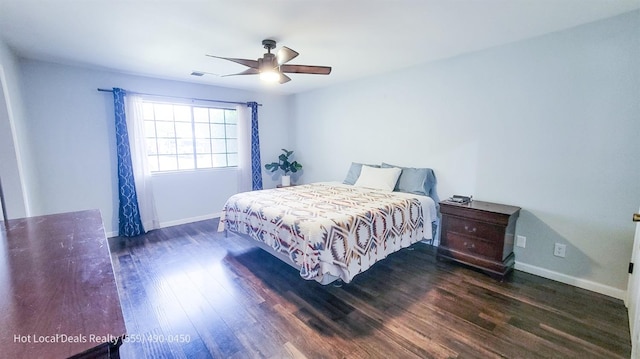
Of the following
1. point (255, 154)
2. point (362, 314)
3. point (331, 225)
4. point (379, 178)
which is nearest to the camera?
Answer: point (362, 314)

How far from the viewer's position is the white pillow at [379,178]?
3.52 m

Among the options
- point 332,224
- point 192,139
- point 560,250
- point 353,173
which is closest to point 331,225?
point 332,224

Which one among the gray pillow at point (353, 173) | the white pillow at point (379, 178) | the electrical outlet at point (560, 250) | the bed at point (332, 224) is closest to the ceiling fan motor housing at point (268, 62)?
the bed at point (332, 224)

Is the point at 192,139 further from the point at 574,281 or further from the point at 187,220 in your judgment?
the point at 574,281

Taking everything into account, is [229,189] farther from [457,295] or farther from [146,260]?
[457,295]

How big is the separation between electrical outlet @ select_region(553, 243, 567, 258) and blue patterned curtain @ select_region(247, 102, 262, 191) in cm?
429

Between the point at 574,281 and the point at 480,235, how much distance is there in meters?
0.84

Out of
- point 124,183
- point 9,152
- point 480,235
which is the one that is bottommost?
point 480,235

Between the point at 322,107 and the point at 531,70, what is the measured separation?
9.99ft

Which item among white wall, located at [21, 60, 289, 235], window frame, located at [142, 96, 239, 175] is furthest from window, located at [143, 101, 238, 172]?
white wall, located at [21, 60, 289, 235]

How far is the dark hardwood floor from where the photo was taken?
1.69 metres

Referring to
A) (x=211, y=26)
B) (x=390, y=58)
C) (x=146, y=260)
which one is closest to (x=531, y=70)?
(x=390, y=58)

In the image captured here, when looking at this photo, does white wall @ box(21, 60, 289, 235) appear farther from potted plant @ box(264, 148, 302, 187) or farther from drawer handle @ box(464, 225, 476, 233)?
drawer handle @ box(464, 225, 476, 233)

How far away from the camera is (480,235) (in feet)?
8.68
